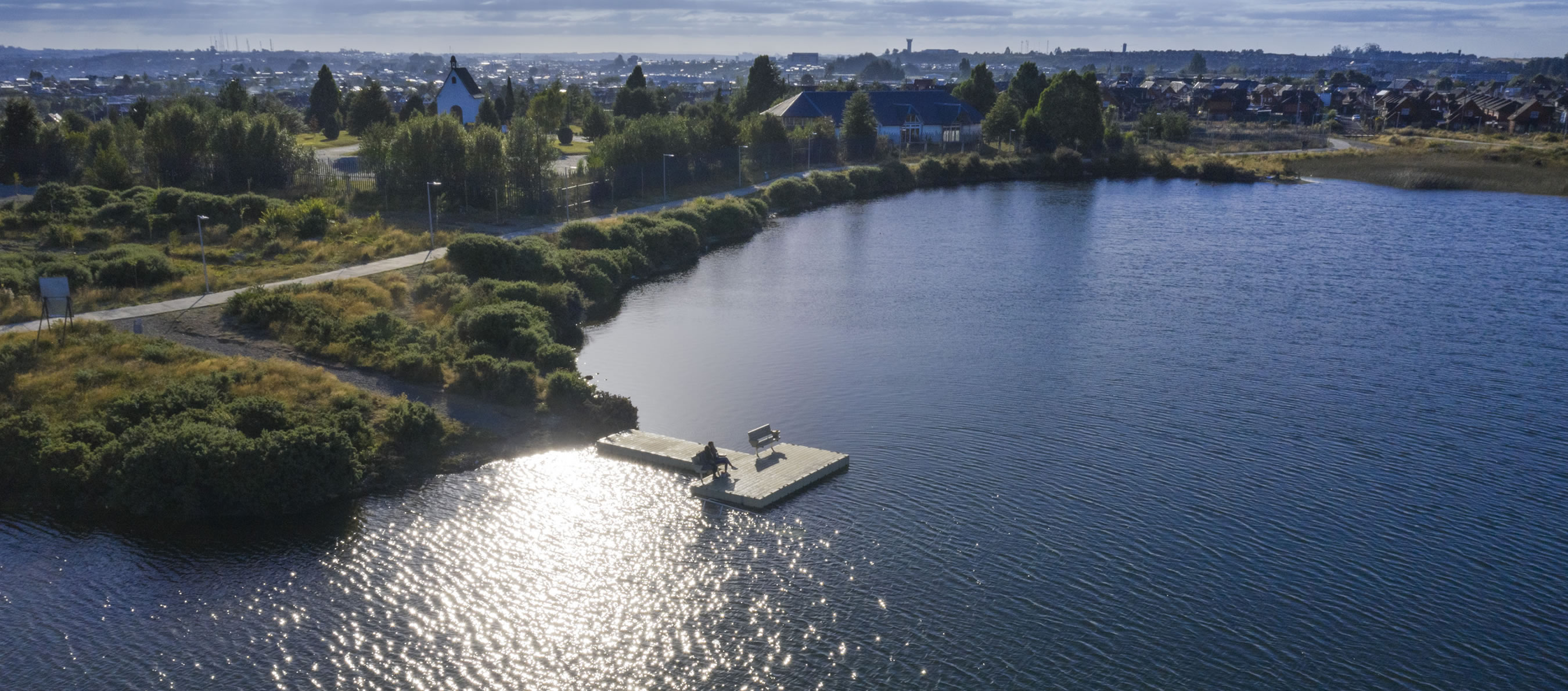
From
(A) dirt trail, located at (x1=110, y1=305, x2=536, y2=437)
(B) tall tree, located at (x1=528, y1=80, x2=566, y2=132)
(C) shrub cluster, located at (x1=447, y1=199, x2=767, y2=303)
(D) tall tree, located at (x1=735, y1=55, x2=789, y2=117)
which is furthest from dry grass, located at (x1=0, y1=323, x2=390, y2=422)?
(D) tall tree, located at (x1=735, y1=55, x2=789, y2=117)

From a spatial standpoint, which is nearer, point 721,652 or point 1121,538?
point 721,652

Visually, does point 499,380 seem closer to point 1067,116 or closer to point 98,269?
point 98,269

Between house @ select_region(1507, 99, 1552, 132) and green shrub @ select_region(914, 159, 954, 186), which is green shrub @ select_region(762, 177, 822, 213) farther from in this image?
house @ select_region(1507, 99, 1552, 132)

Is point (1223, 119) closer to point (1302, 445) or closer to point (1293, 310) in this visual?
point (1293, 310)

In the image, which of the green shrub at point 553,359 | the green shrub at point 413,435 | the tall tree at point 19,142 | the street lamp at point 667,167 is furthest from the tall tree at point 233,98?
the green shrub at point 413,435

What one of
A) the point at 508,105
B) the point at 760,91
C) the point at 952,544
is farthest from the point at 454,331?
the point at 508,105

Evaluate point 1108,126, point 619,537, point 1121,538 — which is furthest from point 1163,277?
point 1108,126
